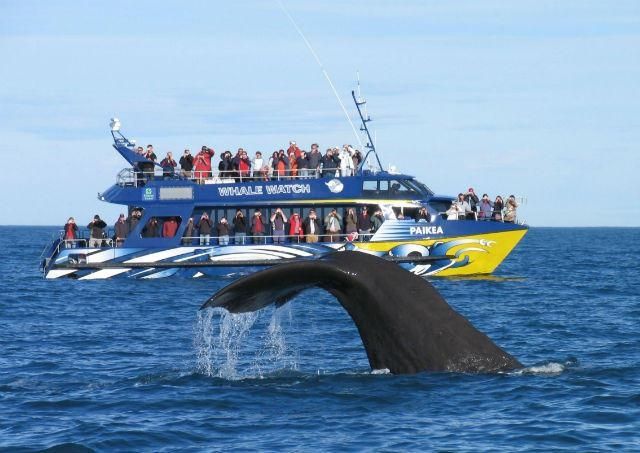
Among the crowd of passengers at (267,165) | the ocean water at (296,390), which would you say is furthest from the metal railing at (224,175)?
the ocean water at (296,390)

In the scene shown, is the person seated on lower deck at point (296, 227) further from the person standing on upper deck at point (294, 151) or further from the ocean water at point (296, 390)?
the ocean water at point (296, 390)

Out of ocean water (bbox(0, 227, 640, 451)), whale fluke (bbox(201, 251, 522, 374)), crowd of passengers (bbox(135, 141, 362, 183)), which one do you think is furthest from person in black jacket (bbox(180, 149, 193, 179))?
whale fluke (bbox(201, 251, 522, 374))

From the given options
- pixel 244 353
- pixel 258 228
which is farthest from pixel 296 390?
pixel 258 228

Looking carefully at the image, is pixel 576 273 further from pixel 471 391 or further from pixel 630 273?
pixel 471 391

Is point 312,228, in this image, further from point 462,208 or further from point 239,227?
point 462,208

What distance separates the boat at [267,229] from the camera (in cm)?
3769

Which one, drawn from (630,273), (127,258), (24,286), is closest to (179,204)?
(127,258)

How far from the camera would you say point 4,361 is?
19.3m

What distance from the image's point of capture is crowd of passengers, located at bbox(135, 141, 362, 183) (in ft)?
129

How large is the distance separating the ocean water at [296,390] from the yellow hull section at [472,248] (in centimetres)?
1091

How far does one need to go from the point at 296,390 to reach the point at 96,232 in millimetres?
26179

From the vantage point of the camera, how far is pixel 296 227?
38.6m

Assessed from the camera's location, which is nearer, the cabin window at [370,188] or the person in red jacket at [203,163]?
the cabin window at [370,188]

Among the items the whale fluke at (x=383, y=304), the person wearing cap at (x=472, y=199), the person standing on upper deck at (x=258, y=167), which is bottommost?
the whale fluke at (x=383, y=304)
